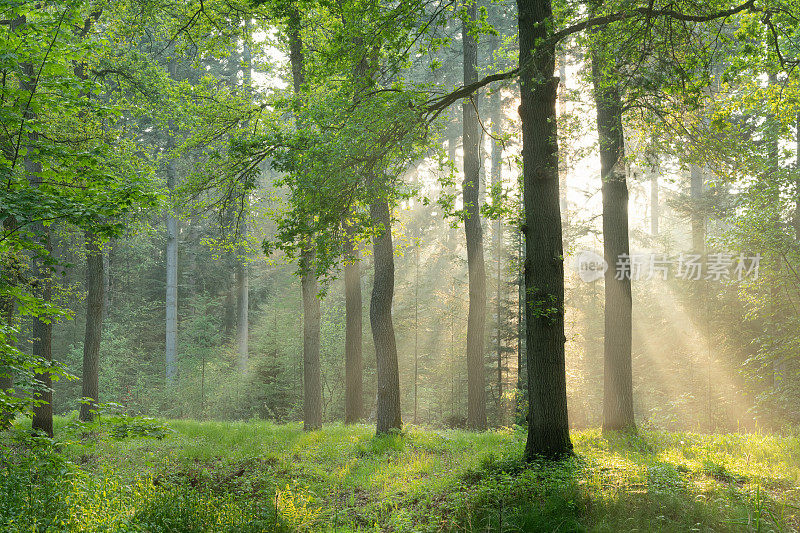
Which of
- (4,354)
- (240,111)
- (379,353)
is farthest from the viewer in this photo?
(240,111)

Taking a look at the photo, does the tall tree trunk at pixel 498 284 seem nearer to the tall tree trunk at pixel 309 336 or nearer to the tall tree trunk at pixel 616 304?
the tall tree trunk at pixel 616 304

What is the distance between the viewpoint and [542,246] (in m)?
7.00

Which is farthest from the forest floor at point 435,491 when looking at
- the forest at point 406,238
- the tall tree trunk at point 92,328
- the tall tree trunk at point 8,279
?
the tall tree trunk at point 92,328

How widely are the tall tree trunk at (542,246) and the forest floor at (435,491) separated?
23.1 inches

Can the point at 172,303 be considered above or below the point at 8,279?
above

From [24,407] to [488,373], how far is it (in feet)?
54.0

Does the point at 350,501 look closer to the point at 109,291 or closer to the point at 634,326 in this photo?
the point at 634,326

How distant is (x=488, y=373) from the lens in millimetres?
20109

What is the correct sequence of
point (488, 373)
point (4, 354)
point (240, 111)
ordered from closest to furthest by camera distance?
1. point (4, 354)
2. point (240, 111)
3. point (488, 373)

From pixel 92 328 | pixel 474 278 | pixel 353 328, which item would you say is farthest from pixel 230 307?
pixel 474 278

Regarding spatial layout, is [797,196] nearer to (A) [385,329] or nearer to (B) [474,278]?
(B) [474,278]

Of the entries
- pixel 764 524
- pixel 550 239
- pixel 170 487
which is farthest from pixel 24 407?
pixel 764 524

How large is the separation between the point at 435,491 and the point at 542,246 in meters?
3.42

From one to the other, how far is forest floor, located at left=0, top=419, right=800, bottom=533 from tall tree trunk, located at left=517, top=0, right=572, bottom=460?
0.59 m
